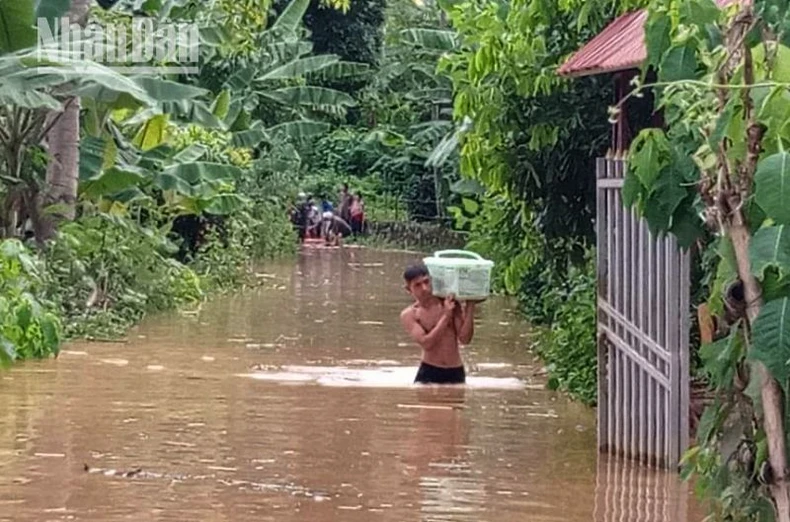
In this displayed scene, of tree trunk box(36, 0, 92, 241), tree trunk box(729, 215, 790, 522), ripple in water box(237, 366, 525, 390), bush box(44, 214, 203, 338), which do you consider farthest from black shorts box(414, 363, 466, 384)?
tree trunk box(729, 215, 790, 522)

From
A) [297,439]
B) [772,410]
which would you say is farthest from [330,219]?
[772,410]

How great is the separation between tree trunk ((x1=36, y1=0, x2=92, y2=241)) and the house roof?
762cm

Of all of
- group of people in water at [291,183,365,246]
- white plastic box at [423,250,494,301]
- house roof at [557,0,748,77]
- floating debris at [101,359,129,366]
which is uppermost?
house roof at [557,0,748,77]

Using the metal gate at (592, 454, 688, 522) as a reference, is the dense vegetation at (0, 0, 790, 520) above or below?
above

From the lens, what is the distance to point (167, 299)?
20.1 m

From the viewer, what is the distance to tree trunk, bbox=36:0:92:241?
1730 centimetres

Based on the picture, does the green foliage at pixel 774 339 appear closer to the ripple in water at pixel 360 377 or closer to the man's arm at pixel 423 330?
the man's arm at pixel 423 330

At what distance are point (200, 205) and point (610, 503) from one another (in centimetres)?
1434

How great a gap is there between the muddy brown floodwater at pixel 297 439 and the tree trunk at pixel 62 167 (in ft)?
5.48

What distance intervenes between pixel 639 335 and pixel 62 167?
32.4 feet

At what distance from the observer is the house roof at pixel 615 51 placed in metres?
9.01

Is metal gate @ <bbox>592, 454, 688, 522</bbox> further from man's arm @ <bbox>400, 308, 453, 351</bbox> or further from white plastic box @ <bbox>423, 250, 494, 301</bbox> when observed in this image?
man's arm @ <bbox>400, 308, 453, 351</bbox>

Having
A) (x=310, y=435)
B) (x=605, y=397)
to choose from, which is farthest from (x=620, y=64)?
(x=310, y=435)

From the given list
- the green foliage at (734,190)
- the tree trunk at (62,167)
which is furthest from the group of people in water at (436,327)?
the green foliage at (734,190)
